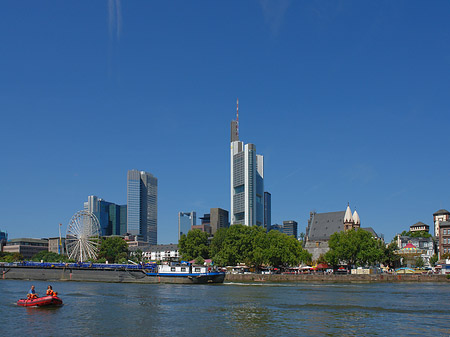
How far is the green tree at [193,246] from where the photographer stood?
630 ft

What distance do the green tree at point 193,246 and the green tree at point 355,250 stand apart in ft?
190

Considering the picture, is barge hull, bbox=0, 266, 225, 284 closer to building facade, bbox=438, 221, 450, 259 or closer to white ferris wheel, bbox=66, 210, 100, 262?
white ferris wheel, bbox=66, 210, 100, 262

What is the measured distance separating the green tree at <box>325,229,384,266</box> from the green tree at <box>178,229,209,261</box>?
58064 millimetres

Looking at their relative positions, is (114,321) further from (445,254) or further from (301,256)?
(445,254)

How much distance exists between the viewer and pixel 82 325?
4681cm

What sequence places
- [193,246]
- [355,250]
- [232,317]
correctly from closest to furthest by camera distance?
[232,317] < [355,250] < [193,246]

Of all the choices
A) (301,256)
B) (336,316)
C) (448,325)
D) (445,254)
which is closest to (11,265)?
(301,256)

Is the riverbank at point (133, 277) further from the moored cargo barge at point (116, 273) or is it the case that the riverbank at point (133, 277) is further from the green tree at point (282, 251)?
the green tree at point (282, 251)

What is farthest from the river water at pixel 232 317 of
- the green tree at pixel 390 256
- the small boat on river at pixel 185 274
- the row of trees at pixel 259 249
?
the green tree at pixel 390 256

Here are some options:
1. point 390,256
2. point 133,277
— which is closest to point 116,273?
point 133,277

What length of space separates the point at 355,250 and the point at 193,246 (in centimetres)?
6927

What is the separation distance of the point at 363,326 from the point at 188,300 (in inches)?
1143

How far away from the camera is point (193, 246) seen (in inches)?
7594

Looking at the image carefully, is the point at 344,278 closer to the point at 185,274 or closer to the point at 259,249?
the point at 259,249
